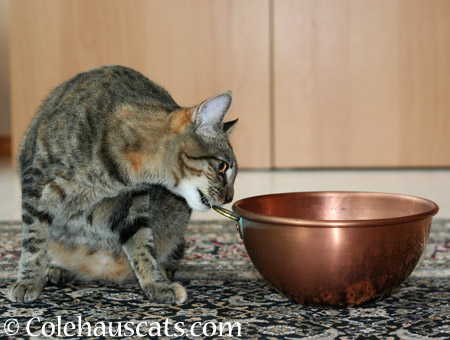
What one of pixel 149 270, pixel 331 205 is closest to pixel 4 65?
pixel 149 270

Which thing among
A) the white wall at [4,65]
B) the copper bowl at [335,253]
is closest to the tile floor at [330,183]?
the copper bowl at [335,253]

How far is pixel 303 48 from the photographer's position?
3652 millimetres

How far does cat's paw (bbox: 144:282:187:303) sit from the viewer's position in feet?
3.89

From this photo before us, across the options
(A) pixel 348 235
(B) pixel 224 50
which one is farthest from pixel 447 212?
(B) pixel 224 50

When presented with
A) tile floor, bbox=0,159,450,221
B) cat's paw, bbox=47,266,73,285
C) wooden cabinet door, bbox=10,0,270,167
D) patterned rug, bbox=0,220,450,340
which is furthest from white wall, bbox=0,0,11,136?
cat's paw, bbox=47,266,73,285

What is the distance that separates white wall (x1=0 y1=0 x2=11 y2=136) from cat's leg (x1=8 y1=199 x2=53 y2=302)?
4.12 metres

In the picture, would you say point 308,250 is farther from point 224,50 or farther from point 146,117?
point 224,50

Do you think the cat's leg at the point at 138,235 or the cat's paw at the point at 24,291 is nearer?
the cat's paw at the point at 24,291

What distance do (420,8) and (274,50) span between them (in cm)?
90

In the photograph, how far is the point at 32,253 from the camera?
1.23 meters

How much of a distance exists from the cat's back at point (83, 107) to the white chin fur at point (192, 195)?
169 mm

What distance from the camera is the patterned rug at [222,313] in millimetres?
986

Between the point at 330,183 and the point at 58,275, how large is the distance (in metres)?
1.95

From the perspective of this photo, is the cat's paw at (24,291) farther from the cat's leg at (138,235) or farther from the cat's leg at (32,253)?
the cat's leg at (138,235)
